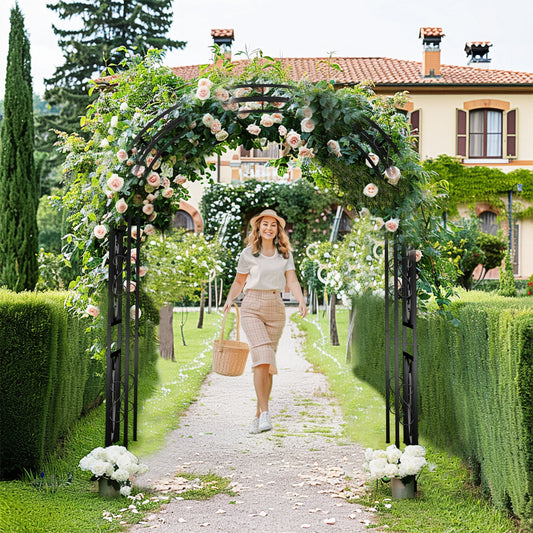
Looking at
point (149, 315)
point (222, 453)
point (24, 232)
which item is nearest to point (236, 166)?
point (24, 232)

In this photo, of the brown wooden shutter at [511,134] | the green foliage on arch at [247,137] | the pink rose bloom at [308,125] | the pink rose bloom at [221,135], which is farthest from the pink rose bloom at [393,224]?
the brown wooden shutter at [511,134]

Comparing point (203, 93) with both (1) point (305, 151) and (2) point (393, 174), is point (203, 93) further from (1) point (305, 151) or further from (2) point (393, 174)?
(2) point (393, 174)

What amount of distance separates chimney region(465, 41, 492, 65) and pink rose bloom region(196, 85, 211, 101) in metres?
19.6

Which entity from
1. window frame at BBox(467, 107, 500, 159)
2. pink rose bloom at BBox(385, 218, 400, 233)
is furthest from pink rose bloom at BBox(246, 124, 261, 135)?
window frame at BBox(467, 107, 500, 159)

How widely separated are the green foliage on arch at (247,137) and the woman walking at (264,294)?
1.05 m

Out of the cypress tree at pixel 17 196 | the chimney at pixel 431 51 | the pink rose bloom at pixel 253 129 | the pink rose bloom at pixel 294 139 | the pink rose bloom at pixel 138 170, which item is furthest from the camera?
the chimney at pixel 431 51

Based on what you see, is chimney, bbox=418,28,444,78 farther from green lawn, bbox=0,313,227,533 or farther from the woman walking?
the woman walking

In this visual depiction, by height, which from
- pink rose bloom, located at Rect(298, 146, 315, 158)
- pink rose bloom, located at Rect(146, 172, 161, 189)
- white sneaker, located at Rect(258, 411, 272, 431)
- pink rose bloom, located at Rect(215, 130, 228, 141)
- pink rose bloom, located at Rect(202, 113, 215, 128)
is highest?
pink rose bloom, located at Rect(202, 113, 215, 128)

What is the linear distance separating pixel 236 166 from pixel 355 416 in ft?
41.4

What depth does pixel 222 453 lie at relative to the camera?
15.9ft

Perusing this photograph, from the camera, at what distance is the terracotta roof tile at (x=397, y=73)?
18.3 meters

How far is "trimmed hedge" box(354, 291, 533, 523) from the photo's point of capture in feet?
9.75

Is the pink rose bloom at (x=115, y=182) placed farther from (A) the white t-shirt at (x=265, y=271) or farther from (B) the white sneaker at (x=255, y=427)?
(B) the white sneaker at (x=255, y=427)

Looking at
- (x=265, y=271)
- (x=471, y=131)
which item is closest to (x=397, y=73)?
(x=471, y=131)
